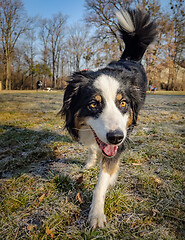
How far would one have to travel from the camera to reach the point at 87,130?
2201 millimetres

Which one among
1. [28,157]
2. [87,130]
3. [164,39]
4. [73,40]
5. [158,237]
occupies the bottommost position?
[158,237]

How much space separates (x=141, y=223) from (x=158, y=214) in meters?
0.23

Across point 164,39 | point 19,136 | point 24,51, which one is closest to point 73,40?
point 24,51

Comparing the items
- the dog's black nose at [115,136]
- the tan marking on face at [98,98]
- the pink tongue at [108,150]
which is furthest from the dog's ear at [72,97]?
the dog's black nose at [115,136]

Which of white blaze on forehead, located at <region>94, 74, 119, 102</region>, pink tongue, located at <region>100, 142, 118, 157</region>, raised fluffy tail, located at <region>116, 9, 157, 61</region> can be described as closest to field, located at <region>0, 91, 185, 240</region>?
pink tongue, located at <region>100, 142, 118, 157</region>

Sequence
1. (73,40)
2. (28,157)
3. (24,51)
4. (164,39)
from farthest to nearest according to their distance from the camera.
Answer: (73,40), (24,51), (164,39), (28,157)

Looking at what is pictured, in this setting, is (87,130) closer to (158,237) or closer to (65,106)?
(65,106)

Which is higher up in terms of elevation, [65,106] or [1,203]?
[65,106]

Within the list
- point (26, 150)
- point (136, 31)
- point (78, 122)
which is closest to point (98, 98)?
point (78, 122)

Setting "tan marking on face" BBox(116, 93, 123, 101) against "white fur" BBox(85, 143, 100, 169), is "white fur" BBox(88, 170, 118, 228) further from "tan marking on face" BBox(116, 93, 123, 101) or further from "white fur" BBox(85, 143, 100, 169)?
"tan marking on face" BBox(116, 93, 123, 101)

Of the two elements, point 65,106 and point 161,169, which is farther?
point 161,169

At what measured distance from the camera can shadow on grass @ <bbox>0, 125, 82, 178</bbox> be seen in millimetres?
2357

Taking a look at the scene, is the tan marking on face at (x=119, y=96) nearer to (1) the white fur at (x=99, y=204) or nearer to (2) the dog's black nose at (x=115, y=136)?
(2) the dog's black nose at (x=115, y=136)

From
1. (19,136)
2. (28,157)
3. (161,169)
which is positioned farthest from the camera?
(19,136)
